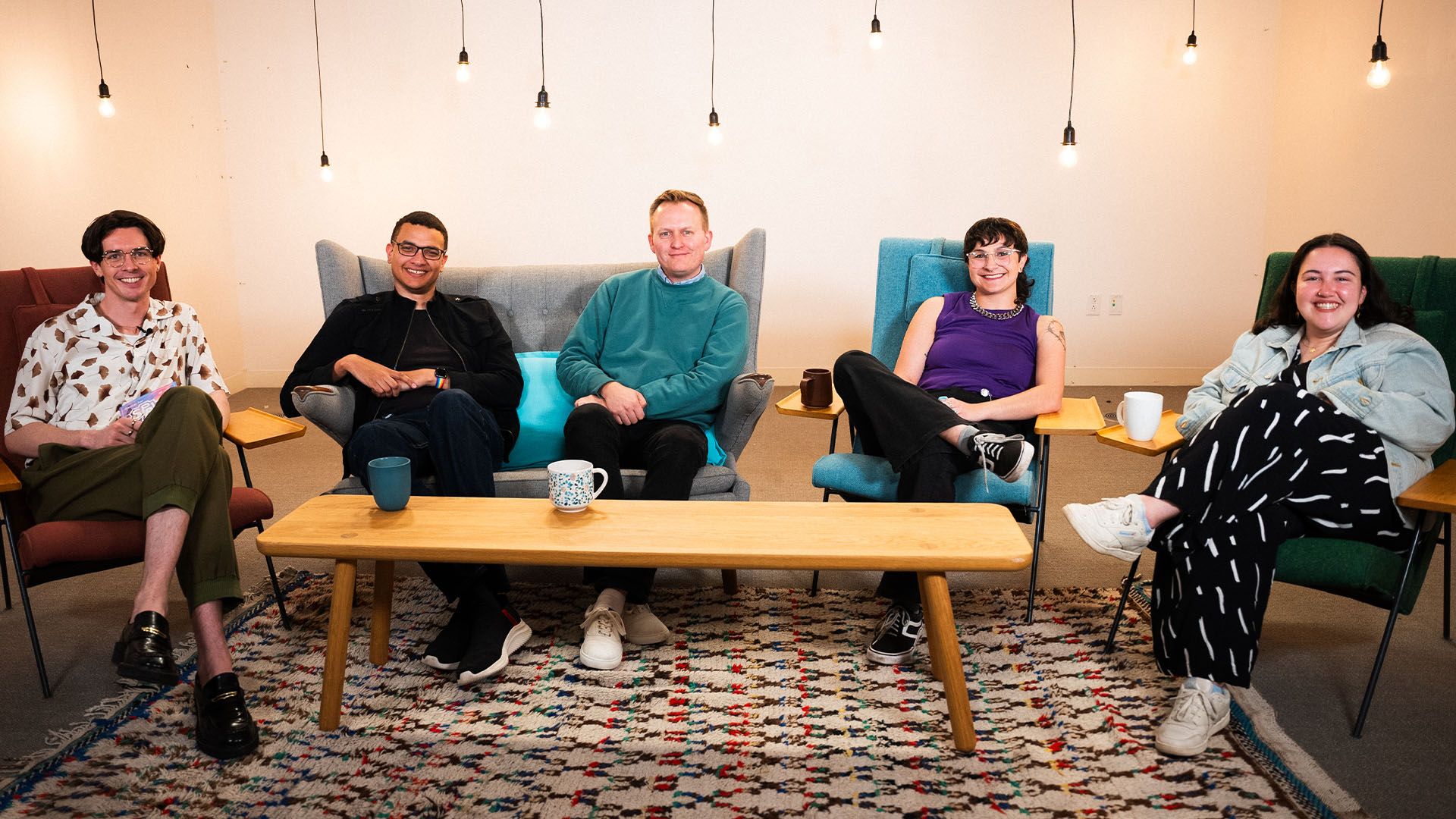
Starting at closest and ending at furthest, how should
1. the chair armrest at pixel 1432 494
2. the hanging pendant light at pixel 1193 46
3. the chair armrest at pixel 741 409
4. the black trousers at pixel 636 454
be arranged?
the chair armrest at pixel 1432 494, the black trousers at pixel 636 454, the chair armrest at pixel 741 409, the hanging pendant light at pixel 1193 46

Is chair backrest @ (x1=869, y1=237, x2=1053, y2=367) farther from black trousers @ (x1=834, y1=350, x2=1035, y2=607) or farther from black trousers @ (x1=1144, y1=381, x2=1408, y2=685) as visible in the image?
black trousers @ (x1=1144, y1=381, x2=1408, y2=685)

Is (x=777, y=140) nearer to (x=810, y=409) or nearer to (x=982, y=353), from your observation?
(x=982, y=353)

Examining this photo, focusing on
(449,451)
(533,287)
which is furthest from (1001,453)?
(533,287)

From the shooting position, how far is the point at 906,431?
8.17ft

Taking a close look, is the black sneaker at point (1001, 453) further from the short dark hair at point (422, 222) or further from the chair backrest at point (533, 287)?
the short dark hair at point (422, 222)

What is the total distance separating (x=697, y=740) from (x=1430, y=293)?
2.05 m

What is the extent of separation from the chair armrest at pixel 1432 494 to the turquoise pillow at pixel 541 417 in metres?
1.56

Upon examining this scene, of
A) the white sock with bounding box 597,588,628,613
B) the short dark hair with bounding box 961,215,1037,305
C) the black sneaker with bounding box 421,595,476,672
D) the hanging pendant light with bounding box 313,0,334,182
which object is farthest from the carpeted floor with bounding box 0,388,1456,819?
the hanging pendant light with bounding box 313,0,334,182

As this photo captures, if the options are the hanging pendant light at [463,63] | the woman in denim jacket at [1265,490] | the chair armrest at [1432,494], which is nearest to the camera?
the chair armrest at [1432,494]

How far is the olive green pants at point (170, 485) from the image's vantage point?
6.87ft

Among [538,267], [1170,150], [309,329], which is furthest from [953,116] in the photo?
[309,329]

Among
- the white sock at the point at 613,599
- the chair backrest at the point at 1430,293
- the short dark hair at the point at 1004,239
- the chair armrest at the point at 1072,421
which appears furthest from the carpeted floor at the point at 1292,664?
the short dark hair at the point at 1004,239

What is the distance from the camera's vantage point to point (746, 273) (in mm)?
3061

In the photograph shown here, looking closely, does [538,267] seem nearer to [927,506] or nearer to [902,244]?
[902,244]
